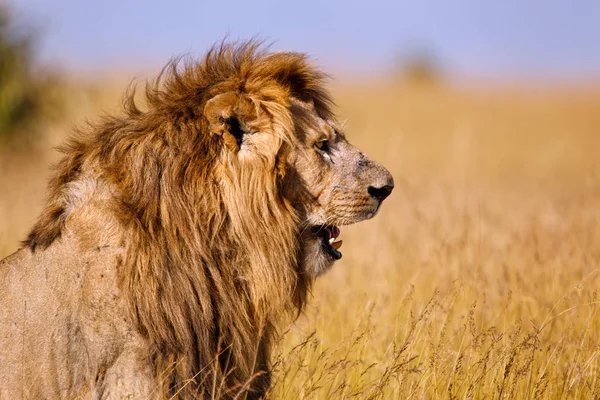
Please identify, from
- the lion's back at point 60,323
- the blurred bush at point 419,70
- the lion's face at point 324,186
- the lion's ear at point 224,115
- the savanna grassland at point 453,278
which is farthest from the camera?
the blurred bush at point 419,70

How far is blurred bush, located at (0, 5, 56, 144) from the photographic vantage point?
39.8ft

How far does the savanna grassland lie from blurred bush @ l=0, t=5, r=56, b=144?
30 cm

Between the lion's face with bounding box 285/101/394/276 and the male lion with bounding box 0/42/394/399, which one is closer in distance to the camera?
the male lion with bounding box 0/42/394/399

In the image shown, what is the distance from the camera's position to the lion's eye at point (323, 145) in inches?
140

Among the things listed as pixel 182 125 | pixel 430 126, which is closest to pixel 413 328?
pixel 182 125

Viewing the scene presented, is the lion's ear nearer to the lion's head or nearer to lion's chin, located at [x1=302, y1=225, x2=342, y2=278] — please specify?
the lion's head

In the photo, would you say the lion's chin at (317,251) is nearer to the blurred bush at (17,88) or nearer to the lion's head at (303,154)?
the lion's head at (303,154)

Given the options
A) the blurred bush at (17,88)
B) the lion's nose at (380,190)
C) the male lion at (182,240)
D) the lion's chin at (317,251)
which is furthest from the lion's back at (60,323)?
the blurred bush at (17,88)

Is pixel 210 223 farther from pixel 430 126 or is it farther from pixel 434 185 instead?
pixel 430 126

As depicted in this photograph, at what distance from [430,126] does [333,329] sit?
16.3 meters

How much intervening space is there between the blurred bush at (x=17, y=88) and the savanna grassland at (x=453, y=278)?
0.99 ft

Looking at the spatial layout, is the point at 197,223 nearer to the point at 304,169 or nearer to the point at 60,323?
the point at 304,169

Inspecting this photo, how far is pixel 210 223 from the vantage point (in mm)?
3287

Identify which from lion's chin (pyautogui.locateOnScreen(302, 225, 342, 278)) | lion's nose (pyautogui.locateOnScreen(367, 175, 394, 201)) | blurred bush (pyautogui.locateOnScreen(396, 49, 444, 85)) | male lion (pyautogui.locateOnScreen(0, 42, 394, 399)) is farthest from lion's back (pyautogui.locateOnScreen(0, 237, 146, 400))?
blurred bush (pyautogui.locateOnScreen(396, 49, 444, 85))
